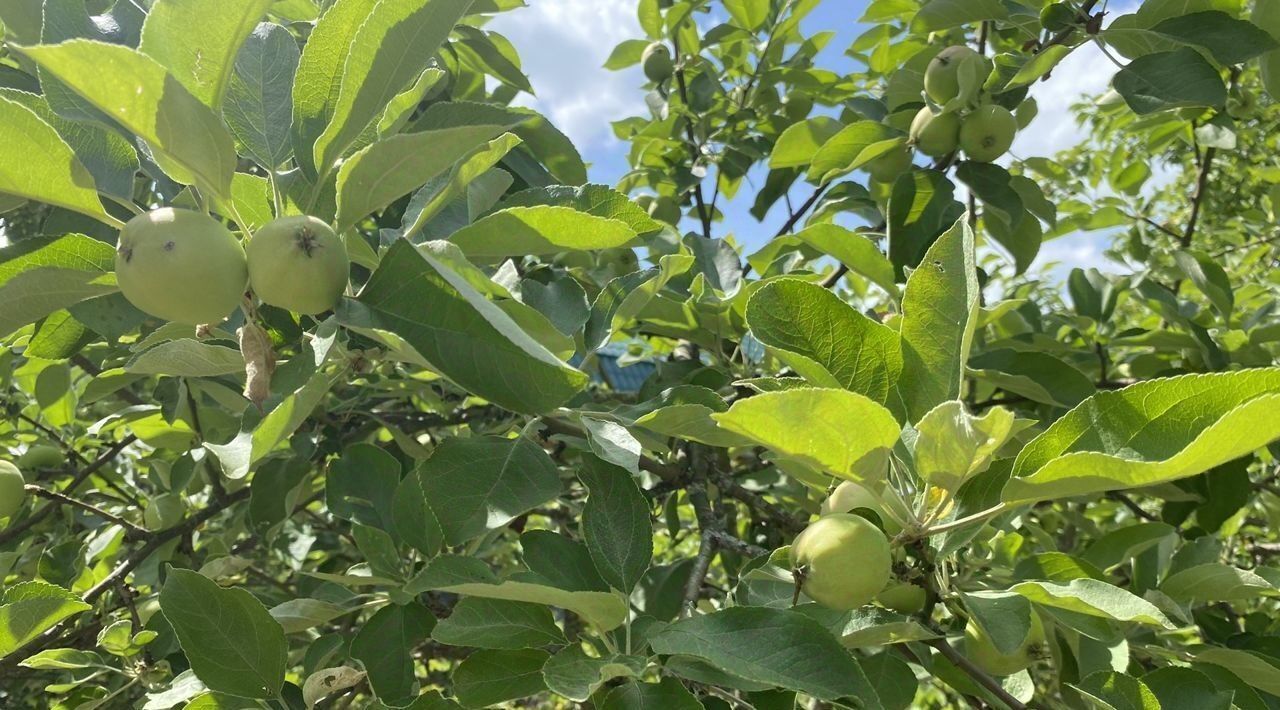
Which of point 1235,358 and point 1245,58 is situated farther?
point 1235,358

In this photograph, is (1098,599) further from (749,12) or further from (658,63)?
(658,63)

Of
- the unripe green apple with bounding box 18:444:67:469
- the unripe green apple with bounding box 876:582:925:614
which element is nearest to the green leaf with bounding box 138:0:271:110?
the unripe green apple with bounding box 876:582:925:614

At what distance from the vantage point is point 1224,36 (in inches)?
61.3

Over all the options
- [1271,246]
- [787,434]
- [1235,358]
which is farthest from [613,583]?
[1271,246]

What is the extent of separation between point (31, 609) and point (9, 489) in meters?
0.71

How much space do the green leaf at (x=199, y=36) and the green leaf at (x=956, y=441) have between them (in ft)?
2.52

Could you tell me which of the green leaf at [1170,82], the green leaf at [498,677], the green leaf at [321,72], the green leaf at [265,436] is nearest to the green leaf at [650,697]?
the green leaf at [498,677]

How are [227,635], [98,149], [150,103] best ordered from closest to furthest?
[150,103]
[98,149]
[227,635]

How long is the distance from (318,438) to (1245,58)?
2.01 metres

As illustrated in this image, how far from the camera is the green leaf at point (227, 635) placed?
3.69ft

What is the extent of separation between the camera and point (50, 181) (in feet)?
2.85

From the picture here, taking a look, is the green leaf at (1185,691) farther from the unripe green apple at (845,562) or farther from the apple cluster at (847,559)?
the unripe green apple at (845,562)

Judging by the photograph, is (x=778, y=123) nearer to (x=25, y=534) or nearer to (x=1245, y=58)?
(x=1245, y=58)

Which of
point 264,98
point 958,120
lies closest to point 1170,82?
point 958,120
